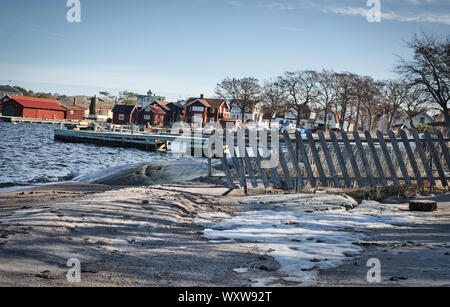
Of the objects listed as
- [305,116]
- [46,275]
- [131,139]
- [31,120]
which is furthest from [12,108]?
[46,275]

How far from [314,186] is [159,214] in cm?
465

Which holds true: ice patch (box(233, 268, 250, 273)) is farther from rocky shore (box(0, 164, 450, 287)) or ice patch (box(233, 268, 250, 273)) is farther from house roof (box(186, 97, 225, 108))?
house roof (box(186, 97, 225, 108))

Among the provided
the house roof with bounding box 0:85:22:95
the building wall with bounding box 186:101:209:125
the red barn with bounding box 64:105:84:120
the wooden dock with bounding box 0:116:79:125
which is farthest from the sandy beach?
the house roof with bounding box 0:85:22:95

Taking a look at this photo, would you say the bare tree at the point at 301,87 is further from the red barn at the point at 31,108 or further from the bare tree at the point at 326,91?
the red barn at the point at 31,108

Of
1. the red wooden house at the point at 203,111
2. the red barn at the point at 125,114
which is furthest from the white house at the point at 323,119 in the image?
the red barn at the point at 125,114

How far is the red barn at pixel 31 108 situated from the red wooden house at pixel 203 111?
3373cm

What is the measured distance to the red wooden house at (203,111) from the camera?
3686 inches

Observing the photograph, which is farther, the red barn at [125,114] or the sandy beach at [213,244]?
the red barn at [125,114]

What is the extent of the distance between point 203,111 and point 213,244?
89053 millimetres

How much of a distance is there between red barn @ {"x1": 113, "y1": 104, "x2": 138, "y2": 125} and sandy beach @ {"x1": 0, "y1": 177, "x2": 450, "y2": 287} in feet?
291

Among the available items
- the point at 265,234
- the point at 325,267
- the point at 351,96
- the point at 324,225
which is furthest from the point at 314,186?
the point at 351,96

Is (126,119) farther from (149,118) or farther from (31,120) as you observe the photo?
(31,120)

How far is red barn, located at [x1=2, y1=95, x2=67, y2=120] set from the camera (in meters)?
93.5
